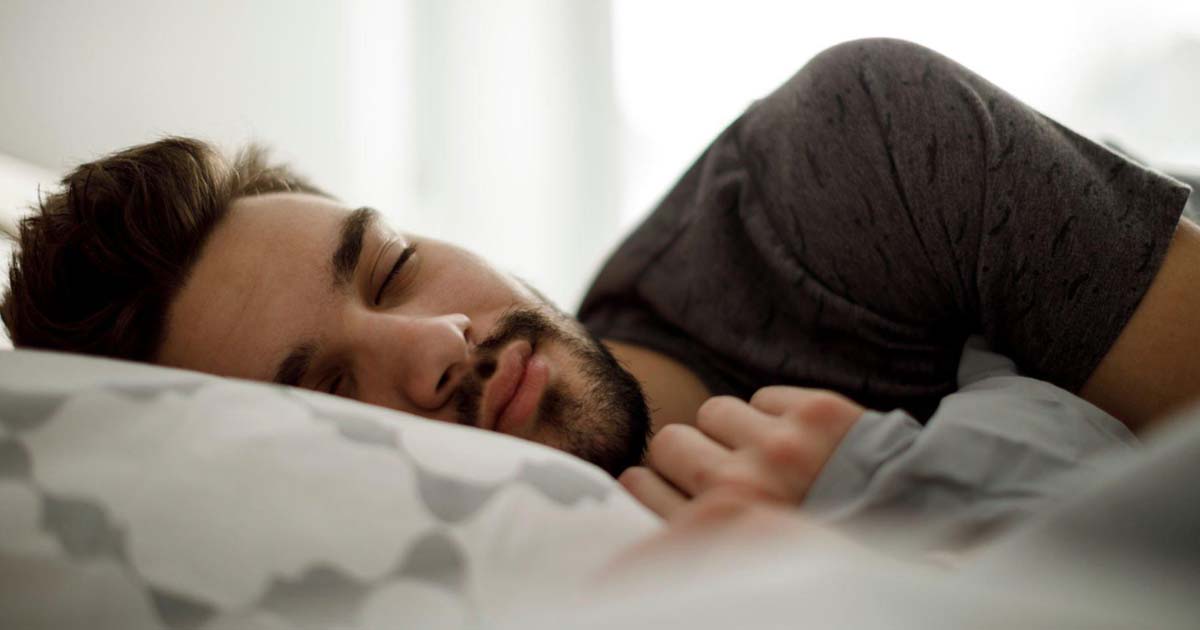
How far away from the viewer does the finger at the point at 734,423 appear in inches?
24.7

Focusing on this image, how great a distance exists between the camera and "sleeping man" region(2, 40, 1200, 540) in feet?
2.26

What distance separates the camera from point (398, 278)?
84 centimetres

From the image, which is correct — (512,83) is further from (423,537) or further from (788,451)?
(423,537)

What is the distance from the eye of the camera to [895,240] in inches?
32.1

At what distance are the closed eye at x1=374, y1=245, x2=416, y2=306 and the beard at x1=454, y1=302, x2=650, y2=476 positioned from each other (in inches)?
4.8

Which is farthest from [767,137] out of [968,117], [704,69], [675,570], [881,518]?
[704,69]

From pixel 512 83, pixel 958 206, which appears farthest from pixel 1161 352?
pixel 512 83

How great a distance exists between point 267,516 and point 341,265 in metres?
0.41

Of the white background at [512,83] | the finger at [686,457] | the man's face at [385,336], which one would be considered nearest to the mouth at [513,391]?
the man's face at [385,336]

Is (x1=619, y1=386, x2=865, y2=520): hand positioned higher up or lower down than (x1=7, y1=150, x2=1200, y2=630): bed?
lower down

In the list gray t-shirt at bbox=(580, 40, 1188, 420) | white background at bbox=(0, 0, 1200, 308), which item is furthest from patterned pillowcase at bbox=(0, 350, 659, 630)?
white background at bbox=(0, 0, 1200, 308)

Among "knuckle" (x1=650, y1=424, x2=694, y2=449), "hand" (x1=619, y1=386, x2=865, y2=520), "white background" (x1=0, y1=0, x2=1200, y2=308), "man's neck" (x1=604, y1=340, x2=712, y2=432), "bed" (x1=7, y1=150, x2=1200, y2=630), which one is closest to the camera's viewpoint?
"bed" (x1=7, y1=150, x2=1200, y2=630)

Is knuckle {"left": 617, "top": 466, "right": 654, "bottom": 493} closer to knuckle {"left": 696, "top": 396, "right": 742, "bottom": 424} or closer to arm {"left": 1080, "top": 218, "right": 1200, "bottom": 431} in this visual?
knuckle {"left": 696, "top": 396, "right": 742, "bottom": 424}

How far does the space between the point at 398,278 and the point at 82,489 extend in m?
0.44
